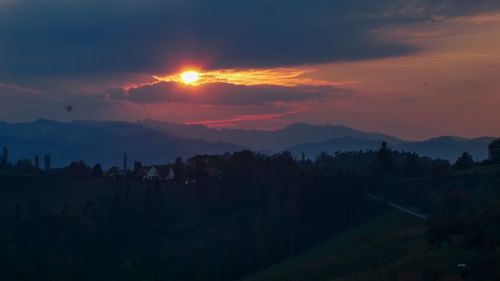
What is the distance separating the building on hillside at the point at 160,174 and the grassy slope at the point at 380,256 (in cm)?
4024

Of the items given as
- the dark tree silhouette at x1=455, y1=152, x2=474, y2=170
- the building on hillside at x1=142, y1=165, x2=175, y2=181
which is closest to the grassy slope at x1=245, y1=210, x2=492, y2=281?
the dark tree silhouette at x1=455, y1=152, x2=474, y2=170

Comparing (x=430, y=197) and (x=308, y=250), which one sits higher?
(x=430, y=197)

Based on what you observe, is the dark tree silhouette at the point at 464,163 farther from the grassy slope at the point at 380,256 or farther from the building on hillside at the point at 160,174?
the building on hillside at the point at 160,174

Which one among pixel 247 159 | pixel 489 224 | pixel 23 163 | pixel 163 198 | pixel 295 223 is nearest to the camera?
pixel 489 224

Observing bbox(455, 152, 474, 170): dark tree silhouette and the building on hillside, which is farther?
the building on hillside

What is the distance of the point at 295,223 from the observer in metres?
80.1

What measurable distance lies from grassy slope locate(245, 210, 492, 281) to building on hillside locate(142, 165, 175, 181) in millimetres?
40241

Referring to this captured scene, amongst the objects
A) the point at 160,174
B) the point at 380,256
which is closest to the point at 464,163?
the point at 160,174

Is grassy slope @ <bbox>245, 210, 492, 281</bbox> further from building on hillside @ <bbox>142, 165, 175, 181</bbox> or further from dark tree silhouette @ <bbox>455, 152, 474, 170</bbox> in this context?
building on hillside @ <bbox>142, 165, 175, 181</bbox>

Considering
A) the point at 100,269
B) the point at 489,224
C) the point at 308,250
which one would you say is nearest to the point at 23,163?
the point at 100,269

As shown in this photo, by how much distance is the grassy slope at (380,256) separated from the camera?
38875 mm

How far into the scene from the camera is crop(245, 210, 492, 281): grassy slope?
38.9m

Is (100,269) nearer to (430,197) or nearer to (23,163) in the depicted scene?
(430,197)

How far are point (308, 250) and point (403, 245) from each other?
22.7 meters
